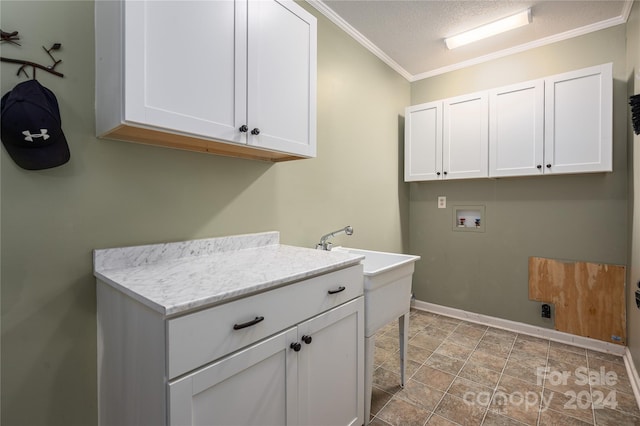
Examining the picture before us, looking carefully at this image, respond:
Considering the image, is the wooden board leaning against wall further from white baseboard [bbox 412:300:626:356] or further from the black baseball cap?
the black baseball cap

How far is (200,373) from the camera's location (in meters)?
0.85

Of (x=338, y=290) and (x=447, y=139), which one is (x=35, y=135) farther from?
(x=447, y=139)

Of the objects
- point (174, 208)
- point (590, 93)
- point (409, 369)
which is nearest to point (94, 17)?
point (174, 208)

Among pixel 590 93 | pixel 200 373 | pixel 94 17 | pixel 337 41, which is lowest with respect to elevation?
pixel 200 373

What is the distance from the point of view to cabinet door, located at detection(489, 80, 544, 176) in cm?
251

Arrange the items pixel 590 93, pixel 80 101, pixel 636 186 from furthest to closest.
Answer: pixel 590 93
pixel 636 186
pixel 80 101

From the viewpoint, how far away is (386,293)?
5.62 feet

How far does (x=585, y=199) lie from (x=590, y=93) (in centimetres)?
84

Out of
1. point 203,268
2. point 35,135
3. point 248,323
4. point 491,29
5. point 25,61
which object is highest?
point 491,29

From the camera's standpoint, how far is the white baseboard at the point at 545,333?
2.09m

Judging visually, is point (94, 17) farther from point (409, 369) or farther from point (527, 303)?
point (527, 303)

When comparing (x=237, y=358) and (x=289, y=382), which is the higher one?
(x=237, y=358)

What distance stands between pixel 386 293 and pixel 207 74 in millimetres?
1401

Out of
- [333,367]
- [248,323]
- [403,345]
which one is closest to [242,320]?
[248,323]
